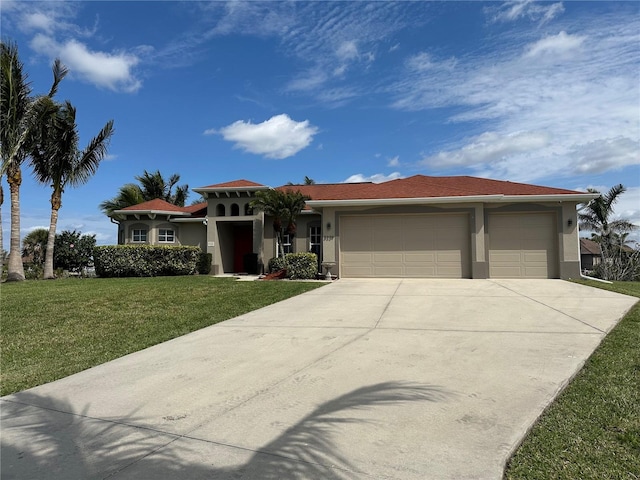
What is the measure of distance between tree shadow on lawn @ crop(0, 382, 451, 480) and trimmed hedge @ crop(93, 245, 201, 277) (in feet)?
48.4

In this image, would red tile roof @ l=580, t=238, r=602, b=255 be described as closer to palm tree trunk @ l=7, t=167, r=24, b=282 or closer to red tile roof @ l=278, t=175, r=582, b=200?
red tile roof @ l=278, t=175, r=582, b=200

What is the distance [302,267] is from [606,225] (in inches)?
731

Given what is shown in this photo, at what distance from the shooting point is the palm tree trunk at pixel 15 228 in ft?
53.7

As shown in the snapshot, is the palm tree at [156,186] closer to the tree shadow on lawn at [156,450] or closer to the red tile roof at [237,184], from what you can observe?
the red tile roof at [237,184]

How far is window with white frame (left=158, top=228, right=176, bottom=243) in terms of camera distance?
20.5 meters

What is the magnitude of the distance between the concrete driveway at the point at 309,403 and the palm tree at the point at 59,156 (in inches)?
585

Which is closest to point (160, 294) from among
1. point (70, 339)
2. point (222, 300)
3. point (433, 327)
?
point (222, 300)

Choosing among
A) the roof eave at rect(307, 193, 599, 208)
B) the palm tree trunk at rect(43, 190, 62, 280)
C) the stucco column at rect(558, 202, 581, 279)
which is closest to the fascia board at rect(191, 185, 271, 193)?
the roof eave at rect(307, 193, 599, 208)

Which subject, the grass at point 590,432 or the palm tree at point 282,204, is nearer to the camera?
the grass at point 590,432

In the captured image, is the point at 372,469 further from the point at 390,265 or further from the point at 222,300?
the point at 390,265

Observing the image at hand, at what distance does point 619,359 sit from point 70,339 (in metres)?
7.97

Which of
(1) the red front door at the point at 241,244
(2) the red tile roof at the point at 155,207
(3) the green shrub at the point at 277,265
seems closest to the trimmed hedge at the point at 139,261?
(2) the red tile roof at the point at 155,207

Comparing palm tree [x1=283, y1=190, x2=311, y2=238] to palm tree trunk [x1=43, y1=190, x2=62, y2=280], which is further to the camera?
palm tree trunk [x1=43, y1=190, x2=62, y2=280]

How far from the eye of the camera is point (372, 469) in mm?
2695
